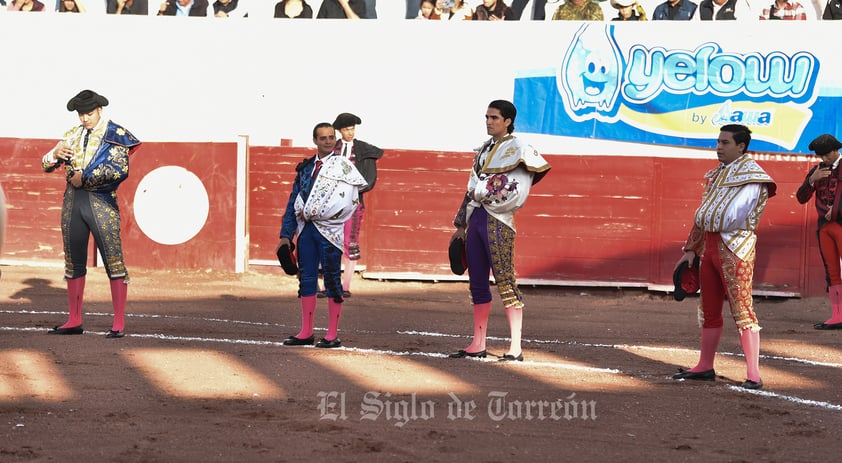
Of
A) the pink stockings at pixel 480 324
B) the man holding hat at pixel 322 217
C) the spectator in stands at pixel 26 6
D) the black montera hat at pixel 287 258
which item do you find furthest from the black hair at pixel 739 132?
the spectator in stands at pixel 26 6

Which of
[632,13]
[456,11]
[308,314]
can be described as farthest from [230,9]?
[308,314]

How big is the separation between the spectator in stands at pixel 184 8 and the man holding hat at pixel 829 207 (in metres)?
7.54

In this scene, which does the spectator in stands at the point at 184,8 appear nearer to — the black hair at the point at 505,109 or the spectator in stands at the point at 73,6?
the spectator in stands at the point at 73,6

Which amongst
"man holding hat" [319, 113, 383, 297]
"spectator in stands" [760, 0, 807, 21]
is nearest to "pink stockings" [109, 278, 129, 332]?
"man holding hat" [319, 113, 383, 297]

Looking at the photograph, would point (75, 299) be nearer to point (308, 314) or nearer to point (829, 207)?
point (308, 314)

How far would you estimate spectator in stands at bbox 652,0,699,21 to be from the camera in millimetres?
13016

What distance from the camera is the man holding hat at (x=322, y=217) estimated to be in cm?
726

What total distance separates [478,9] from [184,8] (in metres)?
3.51

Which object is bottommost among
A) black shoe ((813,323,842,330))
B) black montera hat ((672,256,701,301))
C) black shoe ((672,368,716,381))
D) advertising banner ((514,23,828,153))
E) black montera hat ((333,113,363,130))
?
black shoe ((672,368,716,381))

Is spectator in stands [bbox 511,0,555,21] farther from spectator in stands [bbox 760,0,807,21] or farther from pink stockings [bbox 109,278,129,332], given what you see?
pink stockings [bbox 109,278,129,332]

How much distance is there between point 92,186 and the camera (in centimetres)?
746

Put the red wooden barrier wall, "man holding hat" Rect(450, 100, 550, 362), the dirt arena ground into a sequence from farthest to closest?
the red wooden barrier wall
"man holding hat" Rect(450, 100, 550, 362)
the dirt arena ground

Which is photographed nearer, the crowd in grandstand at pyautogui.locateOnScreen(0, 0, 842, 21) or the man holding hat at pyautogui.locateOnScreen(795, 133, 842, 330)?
the man holding hat at pyautogui.locateOnScreen(795, 133, 842, 330)

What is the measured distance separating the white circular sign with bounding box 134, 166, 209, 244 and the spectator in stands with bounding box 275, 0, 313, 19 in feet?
7.48
